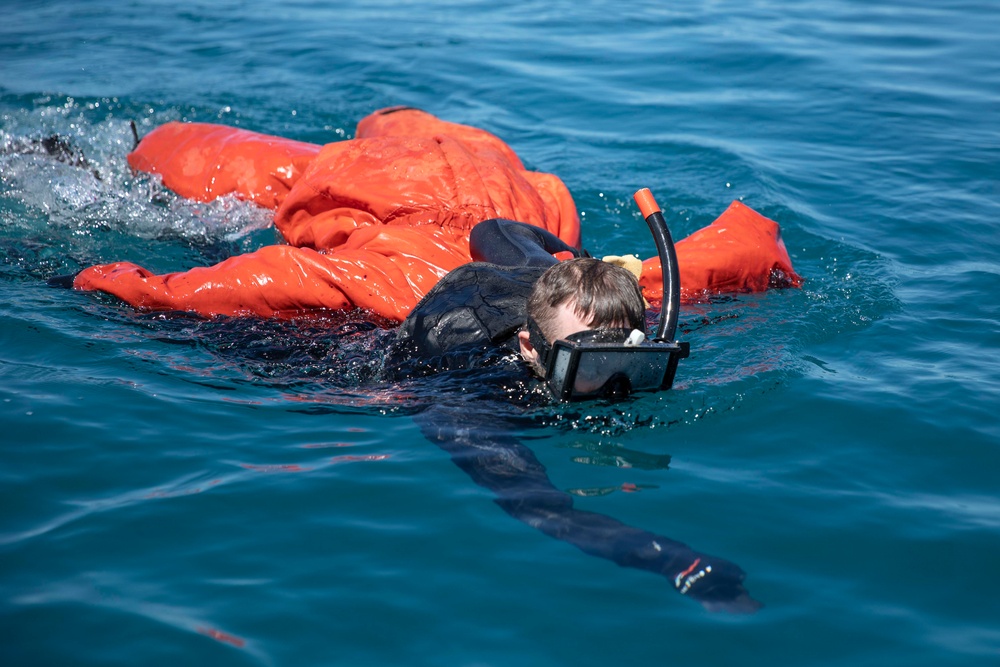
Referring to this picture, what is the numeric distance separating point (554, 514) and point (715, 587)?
20.0 inches

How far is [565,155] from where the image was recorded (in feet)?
23.6

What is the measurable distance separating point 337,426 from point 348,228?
4.65ft

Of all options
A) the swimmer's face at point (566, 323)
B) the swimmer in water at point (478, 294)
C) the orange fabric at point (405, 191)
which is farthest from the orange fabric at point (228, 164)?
the swimmer's face at point (566, 323)

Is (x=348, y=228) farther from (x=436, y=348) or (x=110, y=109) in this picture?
(x=110, y=109)

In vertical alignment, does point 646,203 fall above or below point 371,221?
above

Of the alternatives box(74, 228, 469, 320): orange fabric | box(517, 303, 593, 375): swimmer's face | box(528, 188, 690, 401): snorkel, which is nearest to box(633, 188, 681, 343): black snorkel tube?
box(528, 188, 690, 401): snorkel

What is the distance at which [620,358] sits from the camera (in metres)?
2.99

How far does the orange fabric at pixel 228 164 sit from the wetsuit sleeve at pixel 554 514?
2.48 metres

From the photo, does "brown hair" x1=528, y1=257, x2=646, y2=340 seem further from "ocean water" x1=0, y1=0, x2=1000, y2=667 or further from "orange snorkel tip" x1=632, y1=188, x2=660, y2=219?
"ocean water" x1=0, y1=0, x2=1000, y2=667

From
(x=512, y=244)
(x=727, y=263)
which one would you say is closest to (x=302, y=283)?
(x=512, y=244)

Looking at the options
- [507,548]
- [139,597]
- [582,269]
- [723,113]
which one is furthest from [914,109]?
[139,597]

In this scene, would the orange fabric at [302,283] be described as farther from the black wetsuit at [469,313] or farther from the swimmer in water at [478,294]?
the black wetsuit at [469,313]

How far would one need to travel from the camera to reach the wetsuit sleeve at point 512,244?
3.88 m

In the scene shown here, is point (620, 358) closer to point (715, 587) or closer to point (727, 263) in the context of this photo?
point (715, 587)
